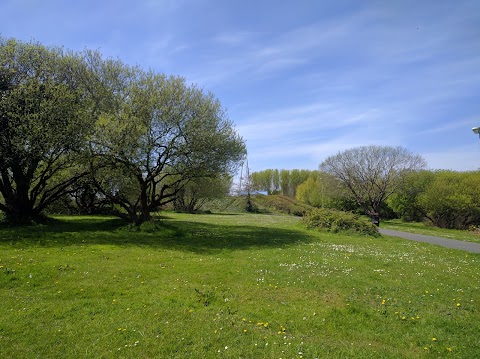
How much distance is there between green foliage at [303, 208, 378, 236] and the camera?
92.2ft

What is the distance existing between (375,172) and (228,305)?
5058cm

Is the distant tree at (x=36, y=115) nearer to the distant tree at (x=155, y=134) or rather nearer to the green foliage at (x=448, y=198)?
the distant tree at (x=155, y=134)

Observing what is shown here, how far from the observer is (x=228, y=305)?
Result: 8.17m

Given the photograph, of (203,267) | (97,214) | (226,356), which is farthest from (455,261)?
(97,214)

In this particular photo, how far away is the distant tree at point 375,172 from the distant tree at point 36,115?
44.2 meters

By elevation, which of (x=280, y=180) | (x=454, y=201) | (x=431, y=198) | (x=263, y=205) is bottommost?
(x=263, y=205)

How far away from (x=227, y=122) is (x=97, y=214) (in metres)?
21.1

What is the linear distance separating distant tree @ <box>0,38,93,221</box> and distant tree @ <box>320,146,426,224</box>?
4415 cm

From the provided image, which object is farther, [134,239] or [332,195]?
[332,195]

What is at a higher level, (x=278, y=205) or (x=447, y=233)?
(x=278, y=205)

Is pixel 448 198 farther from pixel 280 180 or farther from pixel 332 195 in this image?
pixel 280 180

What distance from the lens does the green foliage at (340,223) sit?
28109mm

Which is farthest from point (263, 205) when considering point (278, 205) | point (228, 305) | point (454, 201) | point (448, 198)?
point (228, 305)

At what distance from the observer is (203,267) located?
488 inches
